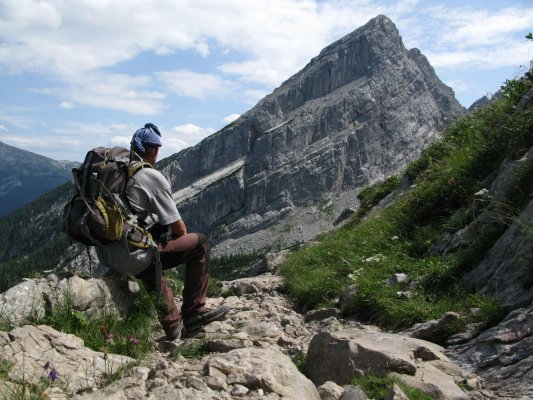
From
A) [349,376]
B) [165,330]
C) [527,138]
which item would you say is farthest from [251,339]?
[527,138]

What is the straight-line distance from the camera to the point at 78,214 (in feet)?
19.7

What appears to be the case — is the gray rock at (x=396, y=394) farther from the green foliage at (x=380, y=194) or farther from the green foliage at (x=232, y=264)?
the green foliage at (x=232, y=264)

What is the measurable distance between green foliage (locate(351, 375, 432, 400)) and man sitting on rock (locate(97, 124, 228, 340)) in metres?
2.87

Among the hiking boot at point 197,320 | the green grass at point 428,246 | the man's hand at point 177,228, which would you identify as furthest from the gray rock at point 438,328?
the man's hand at point 177,228

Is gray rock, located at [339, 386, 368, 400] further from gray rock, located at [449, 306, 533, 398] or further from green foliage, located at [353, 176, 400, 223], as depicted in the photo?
green foliage, located at [353, 176, 400, 223]

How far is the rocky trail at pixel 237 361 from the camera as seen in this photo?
4.11m

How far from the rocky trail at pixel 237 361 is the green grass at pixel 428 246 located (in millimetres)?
648

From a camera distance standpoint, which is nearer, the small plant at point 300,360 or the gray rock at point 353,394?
the gray rock at point 353,394

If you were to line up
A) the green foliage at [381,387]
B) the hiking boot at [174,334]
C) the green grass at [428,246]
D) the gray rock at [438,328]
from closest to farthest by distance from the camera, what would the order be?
the green foliage at [381,387], the gray rock at [438,328], the hiking boot at [174,334], the green grass at [428,246]

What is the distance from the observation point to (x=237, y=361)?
4477 millimetres

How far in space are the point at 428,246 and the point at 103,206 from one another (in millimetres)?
5739


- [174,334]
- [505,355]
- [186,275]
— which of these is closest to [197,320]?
[174,334]

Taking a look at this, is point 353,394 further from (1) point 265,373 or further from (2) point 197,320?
(2) point 197,320

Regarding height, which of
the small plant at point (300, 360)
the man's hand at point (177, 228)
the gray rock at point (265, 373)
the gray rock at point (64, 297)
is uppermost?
the man's hand at point (177, 228)
